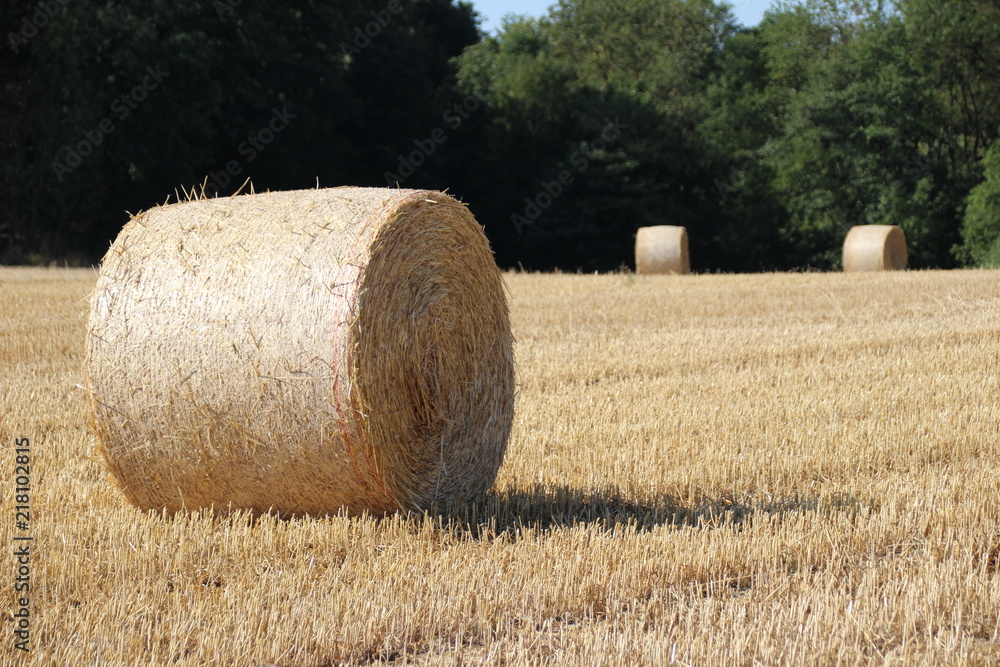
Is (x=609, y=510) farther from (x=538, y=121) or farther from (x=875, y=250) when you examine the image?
(x=538, y=121)

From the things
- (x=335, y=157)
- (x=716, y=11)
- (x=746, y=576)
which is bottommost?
(x=746, y=576)

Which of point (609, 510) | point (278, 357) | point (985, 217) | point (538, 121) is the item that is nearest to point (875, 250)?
point (985, 217)

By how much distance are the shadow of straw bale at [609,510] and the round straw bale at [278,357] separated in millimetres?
265

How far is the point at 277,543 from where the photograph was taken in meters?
4.77

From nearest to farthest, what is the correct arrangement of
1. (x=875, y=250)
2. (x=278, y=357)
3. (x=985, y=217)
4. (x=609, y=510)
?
(x=278, y=357)
(x=609, y=510)
(x=875, y=250)
(x=985, y=217)

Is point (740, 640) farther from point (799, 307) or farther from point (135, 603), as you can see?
point (799, 307)

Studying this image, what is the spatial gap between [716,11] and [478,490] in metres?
39.0

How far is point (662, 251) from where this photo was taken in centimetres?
2325

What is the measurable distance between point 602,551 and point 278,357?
166 centimetres

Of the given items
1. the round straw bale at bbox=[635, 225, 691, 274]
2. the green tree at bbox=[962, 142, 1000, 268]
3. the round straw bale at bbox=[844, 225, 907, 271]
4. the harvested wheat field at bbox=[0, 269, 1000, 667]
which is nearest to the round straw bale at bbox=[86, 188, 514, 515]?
the harvested wheat field at bbox=[0, 269, 1000, 667]

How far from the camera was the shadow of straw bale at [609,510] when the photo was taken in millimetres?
5055

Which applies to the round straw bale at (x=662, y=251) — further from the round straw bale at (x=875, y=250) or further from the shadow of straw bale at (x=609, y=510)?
the shadow of straw bale at (x=609, y=510)

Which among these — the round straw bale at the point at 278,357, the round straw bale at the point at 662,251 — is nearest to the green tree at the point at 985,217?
the round straw bale at the point at 662,251

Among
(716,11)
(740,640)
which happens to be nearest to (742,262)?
(716,11)
